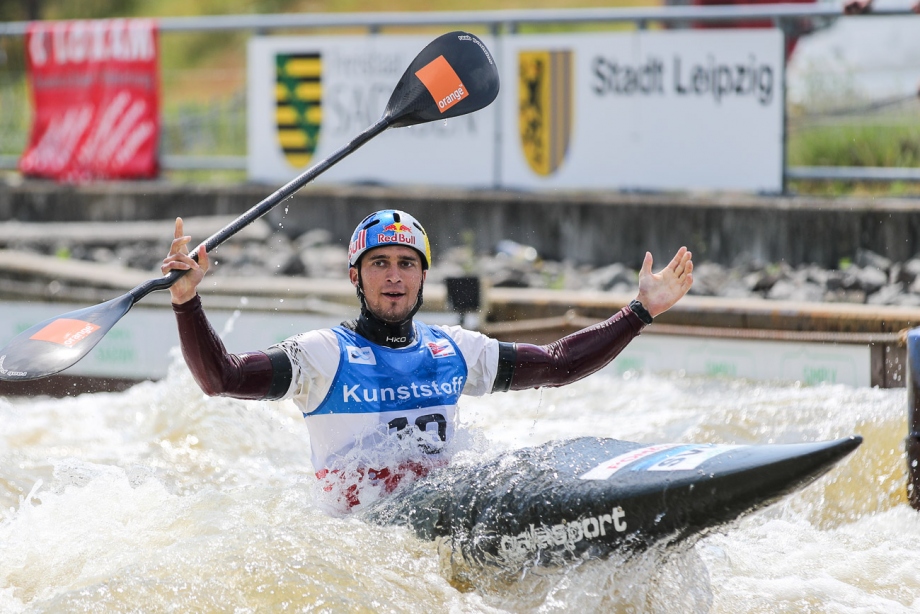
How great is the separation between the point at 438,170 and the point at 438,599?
652 cm

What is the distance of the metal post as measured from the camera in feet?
17.3

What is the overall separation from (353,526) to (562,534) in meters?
0.87

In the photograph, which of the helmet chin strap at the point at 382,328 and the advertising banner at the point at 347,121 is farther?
the advertising banner at the point at 347,121

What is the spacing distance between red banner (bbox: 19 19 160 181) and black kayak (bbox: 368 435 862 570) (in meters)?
8.20

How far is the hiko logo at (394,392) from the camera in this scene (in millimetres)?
4375

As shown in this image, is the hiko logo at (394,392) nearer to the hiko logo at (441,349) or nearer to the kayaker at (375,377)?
the kayaker at (375,377)

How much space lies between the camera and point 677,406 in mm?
6992

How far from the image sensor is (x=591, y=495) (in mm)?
3764

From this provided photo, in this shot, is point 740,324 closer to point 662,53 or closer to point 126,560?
point 662,53

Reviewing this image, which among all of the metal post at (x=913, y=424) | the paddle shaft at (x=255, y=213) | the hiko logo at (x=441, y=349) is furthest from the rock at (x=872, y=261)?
the hiko logo at (x=441, y=349)

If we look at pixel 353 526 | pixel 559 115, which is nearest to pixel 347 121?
pixel 559 115

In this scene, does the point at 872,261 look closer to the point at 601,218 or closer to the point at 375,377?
the point at 601,218

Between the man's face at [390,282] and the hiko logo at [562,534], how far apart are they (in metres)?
1.01

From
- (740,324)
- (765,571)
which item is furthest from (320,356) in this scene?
(740,324)
